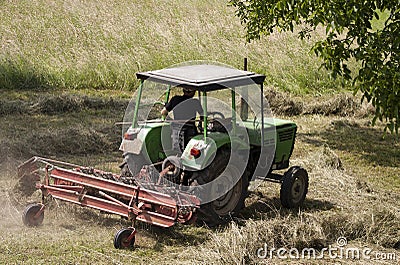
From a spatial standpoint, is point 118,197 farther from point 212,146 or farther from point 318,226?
point 318,226

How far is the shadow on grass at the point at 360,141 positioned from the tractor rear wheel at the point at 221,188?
388 cm

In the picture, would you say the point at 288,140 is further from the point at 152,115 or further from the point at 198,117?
the point at 152,115

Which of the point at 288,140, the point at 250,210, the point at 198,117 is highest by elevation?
the point at 198,117

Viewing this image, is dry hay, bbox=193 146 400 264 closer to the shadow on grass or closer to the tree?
the tree

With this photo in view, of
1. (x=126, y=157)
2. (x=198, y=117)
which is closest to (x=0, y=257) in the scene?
(x=126, y=157)

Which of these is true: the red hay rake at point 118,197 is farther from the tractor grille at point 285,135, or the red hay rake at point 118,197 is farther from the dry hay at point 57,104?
the dry hay at point 57,104

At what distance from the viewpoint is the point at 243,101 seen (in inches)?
336

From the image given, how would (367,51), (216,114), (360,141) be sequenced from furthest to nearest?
(360,141)
(216,114)
(367,51)

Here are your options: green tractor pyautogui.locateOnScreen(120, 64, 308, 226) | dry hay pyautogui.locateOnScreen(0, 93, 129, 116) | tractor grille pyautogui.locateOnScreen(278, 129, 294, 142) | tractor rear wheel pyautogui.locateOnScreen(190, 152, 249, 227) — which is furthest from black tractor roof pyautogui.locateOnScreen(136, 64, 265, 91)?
dry hay pyautogui.locateOnScreen(0, 93, 129, 116)

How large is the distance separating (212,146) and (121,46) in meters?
11.2

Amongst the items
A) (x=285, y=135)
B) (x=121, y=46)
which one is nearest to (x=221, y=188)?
(x=285, y=135)

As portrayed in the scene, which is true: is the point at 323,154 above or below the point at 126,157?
below

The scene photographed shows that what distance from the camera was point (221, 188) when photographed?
25.4ft

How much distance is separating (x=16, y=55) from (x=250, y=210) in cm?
1006
